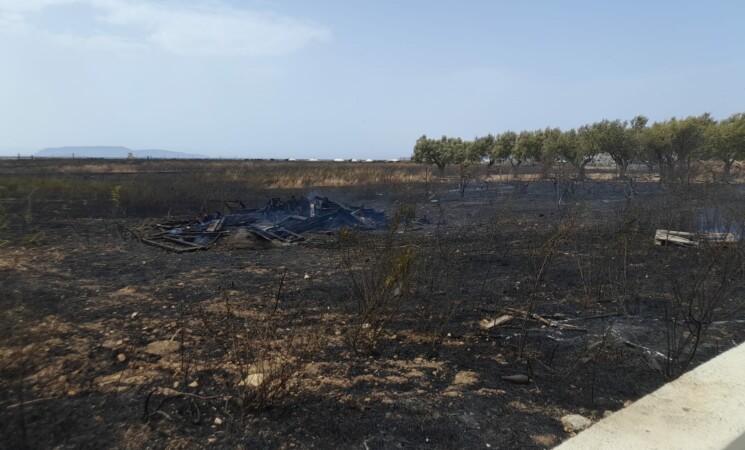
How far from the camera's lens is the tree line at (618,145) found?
2919cm

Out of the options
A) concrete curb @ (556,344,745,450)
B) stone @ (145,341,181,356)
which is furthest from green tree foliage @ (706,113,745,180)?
stone @ (145,341,181,356)

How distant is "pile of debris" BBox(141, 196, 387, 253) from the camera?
11.3 m

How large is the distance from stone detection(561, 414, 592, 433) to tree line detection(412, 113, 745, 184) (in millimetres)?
21408

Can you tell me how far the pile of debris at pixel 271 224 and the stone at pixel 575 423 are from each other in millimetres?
7293

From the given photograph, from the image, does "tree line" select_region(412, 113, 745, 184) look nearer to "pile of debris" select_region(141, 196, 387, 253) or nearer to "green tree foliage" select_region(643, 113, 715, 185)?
"green tree foliage" select_region(643, 113, 715, 185)

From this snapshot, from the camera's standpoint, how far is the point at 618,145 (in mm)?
30703

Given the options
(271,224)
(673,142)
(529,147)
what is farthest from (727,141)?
(271,224)

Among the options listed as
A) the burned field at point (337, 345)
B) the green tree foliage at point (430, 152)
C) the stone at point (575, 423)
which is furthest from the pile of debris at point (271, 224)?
the green tree foliage at point (430, 152)

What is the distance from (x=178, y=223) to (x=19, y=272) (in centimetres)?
665

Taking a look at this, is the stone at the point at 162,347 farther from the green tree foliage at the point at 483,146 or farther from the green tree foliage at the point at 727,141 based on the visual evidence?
the green tree foliage at the point at 483,146

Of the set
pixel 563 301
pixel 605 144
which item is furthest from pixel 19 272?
pixel 605 144

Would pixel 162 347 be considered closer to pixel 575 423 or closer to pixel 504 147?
pixel 575 423

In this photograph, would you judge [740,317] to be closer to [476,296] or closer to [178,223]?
[476,296]

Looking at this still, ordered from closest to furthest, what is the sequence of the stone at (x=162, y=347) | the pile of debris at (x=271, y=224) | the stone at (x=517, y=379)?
the stone at (x=517, y=379)
the stone at (x=162, y=347)
the pile of debris at (x=271, y=224)
